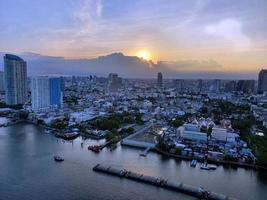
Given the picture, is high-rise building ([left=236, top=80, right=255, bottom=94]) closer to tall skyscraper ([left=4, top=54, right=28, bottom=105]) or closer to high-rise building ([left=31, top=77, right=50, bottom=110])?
high-rise building ([left=31, top=77, right=50, bottom=110])

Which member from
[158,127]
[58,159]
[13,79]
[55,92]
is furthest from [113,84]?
[58,159]

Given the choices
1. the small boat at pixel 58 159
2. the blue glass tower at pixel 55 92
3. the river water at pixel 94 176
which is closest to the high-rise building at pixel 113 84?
the blue glass tower at pixel 55 92

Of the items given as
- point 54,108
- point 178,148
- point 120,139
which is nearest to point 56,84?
point 54,108

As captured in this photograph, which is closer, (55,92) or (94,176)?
(94,176)

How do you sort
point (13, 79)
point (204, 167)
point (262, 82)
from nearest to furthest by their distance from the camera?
1. point (204, 167)
2. point (13, 79)
3. point (262, 82)

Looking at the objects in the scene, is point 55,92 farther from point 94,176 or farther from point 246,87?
point 246,87

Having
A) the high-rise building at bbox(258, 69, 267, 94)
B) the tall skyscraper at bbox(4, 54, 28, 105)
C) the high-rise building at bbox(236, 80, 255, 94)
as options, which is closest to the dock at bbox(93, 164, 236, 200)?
the tall skyscraper at bbox(4, 54, 28, 105)
